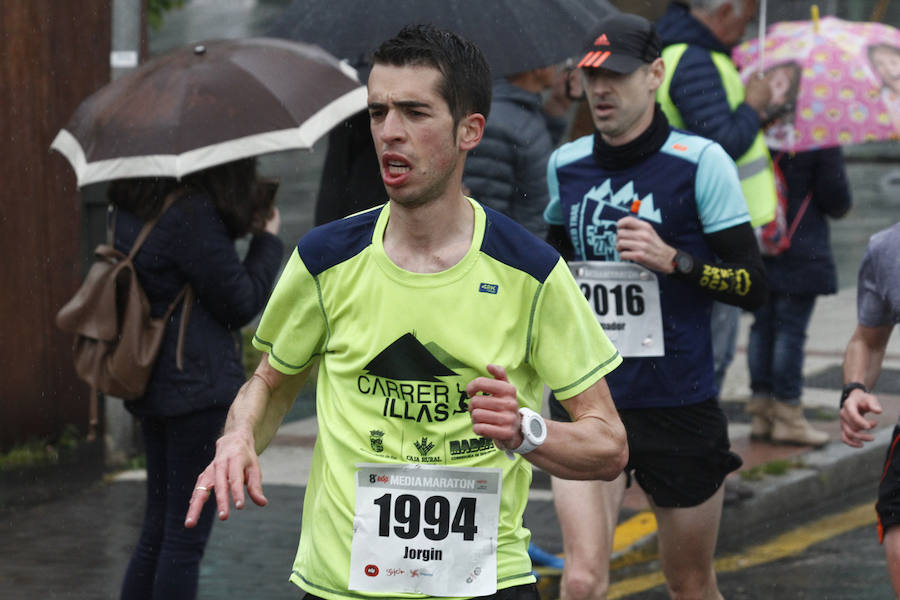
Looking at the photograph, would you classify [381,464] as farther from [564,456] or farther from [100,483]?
[100,483]

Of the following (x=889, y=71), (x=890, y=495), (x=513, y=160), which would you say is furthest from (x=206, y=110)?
(x=889, y=71)

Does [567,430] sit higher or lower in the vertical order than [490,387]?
lower

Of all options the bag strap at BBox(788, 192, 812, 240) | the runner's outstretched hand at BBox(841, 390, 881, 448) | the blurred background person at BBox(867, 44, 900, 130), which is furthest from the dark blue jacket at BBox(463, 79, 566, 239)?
the bag strap at BBox(788, 192, 812, 240)

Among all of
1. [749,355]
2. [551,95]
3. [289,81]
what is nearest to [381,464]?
[289,81]

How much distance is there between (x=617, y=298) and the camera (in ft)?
16.3

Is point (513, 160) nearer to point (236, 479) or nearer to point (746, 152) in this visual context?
point (746, 152)

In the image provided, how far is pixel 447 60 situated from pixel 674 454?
2080 millimetres

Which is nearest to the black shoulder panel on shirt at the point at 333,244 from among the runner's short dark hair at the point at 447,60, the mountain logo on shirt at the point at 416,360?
the mountain logo on shirt at the point at 416,360

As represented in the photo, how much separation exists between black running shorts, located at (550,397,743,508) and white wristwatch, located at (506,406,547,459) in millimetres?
1848

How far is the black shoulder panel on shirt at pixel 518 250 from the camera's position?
329 centimetres

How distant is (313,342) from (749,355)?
5336 millimetres

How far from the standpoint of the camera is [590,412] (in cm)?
330

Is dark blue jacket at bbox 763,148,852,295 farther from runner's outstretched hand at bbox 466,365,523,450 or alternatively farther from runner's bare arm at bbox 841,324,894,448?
runner's outstretched hand at bbox 466,365,523,450

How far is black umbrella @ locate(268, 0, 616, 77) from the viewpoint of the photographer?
6.03 m
